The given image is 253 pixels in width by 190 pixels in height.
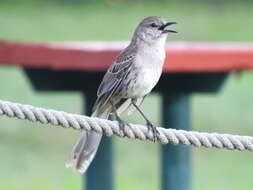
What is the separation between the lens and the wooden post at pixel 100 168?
9.98 meters

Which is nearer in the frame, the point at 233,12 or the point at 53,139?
the point at 53,139

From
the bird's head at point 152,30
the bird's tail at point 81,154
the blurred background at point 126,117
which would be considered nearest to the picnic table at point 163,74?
the blurred background at point 126,117

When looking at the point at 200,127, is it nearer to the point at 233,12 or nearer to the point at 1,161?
the point at 1,161

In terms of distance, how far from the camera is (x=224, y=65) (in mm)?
9562

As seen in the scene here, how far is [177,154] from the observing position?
10.1 meters

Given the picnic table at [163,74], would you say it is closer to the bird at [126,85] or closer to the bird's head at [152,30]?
the bird's head at [152,30]

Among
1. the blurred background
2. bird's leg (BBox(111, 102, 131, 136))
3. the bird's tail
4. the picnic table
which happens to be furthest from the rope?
the blurred background

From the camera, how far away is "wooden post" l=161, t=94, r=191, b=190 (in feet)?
33.1

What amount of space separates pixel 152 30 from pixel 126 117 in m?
6.79

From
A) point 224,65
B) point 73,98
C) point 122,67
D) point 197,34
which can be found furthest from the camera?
point 197,34

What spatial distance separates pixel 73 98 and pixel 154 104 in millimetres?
1017

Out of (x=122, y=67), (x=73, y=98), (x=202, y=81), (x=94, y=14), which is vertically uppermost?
(x=122, y=67)

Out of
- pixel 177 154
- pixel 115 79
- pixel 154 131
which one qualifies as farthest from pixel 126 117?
pixel 154 131

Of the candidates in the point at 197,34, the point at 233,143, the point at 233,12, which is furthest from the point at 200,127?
the point at 233,12
